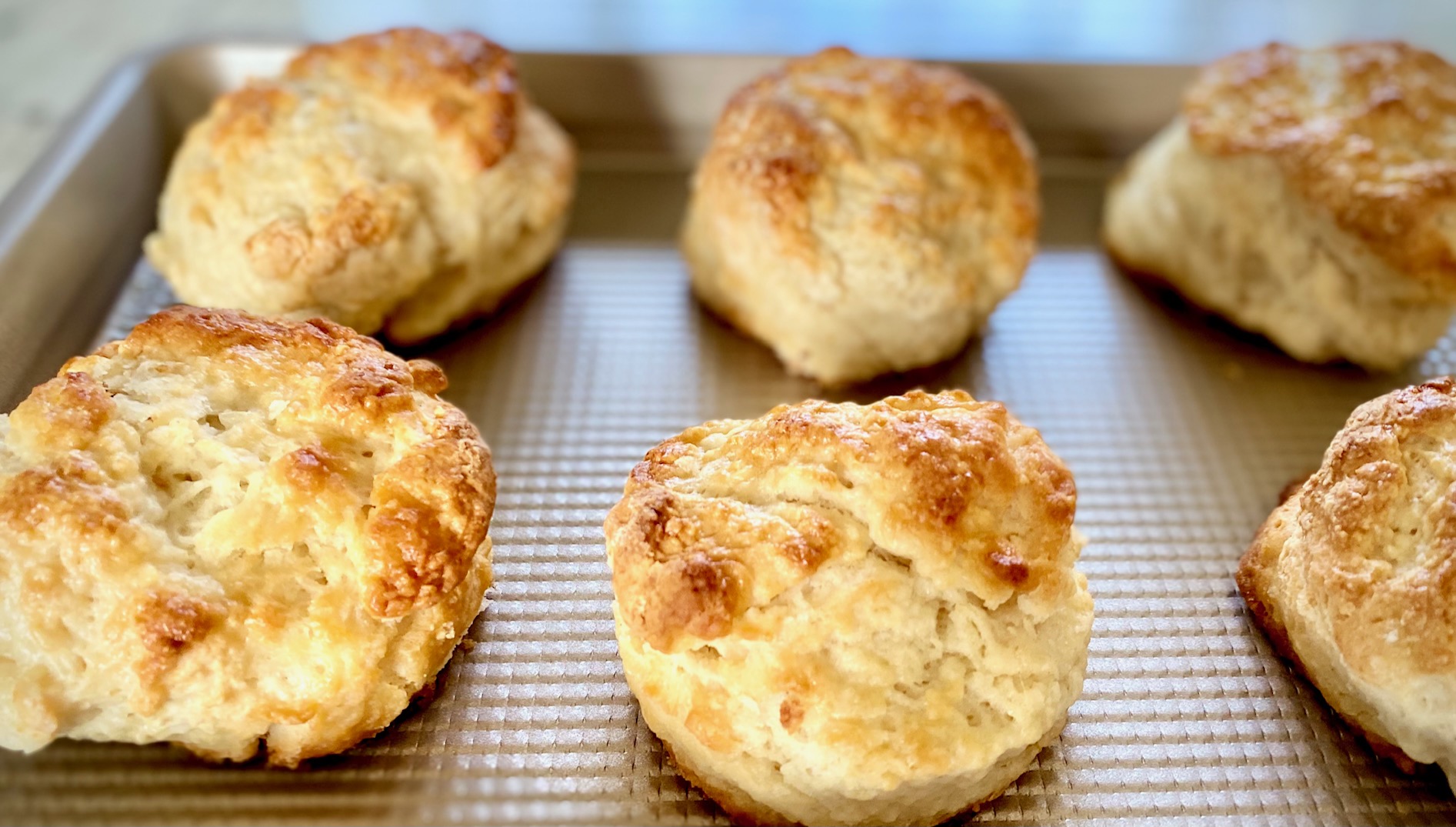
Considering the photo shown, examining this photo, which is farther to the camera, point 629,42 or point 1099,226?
point 629,42

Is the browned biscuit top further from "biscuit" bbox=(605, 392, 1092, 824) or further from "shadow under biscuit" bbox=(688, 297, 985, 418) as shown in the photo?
"shadow under biscuit" bbox=(688, 297, 985, 418)

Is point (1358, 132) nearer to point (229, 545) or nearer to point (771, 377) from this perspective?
point (771, 377)

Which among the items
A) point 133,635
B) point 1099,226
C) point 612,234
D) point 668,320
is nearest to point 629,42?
point 612,234

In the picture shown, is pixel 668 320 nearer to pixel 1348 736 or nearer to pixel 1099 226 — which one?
pixel 1099 226

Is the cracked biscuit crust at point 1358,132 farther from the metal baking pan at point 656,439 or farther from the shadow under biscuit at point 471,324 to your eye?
the shadow under biscuit at point 471,324

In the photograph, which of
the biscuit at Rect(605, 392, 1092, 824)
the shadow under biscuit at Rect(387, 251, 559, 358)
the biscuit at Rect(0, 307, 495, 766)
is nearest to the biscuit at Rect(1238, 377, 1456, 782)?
the biscuit at Rect(605, 392, 1092, 824)

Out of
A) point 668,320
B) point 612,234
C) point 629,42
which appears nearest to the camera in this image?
point 668,320
